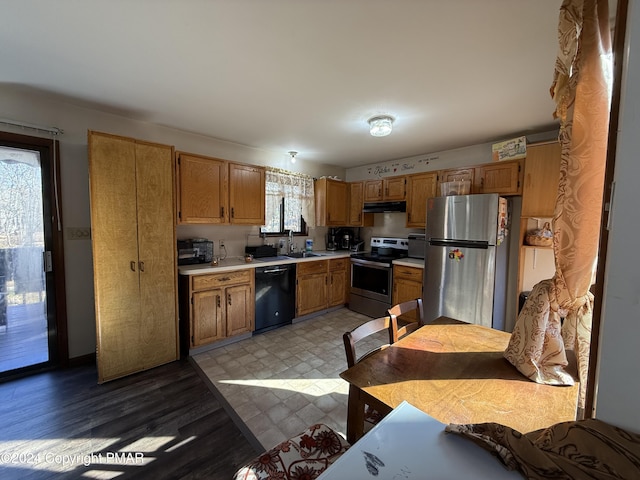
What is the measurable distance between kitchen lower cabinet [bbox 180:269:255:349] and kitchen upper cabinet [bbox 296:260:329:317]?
2.28ft

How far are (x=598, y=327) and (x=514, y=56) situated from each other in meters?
1.76

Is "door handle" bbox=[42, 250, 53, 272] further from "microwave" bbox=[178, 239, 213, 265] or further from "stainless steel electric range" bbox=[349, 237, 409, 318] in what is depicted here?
"stainless steel electric range" bbox=[349, 237, 409, 318]

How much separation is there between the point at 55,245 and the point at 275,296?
2.19 m

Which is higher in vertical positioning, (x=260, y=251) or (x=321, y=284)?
(x=260, y=251)

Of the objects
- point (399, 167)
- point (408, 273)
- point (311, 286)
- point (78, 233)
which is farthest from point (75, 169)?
point (399, 167)

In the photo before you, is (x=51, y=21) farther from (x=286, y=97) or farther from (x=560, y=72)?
(x=560, y=72)

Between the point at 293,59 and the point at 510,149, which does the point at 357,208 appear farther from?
the point at 293,59

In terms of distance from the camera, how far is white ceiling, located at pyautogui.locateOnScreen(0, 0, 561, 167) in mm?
1294

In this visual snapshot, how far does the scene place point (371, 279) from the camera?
3.84 meters

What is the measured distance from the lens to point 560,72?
104cm

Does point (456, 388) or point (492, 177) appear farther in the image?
point (492, 177)

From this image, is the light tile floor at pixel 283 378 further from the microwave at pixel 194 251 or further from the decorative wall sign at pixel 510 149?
the decorative wall sign at pixel 510 149

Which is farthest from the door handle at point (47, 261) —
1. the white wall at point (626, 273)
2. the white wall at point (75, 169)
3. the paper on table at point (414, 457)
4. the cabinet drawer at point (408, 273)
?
the cabinet drawer at point (408, 273)

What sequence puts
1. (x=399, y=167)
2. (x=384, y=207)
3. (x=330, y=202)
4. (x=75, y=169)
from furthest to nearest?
(x=330, y=202), (x=399, y=167), (x=384, y=207), (x=75, y=169)
